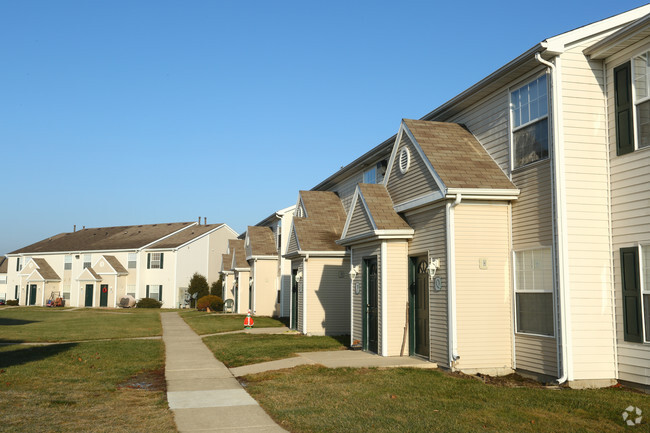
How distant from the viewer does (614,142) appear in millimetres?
10234

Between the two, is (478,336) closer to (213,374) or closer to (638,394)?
(638,394)

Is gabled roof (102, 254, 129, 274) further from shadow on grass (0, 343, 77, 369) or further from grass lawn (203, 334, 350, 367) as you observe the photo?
shadow on grass (0, 343, 77, 369)


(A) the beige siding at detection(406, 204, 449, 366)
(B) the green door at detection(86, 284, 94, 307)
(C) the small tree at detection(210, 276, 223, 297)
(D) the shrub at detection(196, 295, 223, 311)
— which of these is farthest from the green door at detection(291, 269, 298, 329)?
(B) the green door at detection(86, 284, 94, 307)

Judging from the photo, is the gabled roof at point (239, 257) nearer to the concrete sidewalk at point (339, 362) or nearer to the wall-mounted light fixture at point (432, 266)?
the concrete sidewalk at point (339, 362)

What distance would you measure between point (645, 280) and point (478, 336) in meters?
3.21

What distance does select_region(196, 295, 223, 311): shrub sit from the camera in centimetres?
4012

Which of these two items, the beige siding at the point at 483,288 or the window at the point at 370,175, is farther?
the window at the point at 370,175

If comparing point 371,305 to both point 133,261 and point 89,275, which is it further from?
point 89,275

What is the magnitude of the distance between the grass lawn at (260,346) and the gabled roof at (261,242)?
10865 mm

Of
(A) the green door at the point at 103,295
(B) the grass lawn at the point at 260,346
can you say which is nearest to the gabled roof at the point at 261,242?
(B) the grass lawn at the point at 260,346

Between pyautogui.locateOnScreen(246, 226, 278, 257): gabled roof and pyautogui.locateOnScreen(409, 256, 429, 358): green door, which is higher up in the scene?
pyautogui.locateOnScreen(246, 226, 278, 257): gabled roof

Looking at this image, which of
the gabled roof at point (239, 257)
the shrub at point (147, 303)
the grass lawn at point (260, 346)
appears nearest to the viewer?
the grass lawn at point (260, 346)

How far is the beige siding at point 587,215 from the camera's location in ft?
32.6

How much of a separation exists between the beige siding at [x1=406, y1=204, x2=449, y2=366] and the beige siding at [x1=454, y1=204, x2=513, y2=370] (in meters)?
0.34
